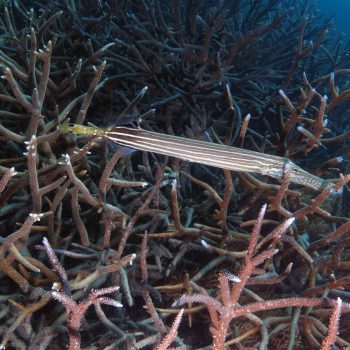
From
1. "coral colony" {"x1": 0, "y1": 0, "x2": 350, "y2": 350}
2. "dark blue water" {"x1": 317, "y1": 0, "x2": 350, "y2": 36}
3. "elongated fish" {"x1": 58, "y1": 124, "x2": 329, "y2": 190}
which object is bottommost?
"dark blue water" {"x1": 317, "y1": 0, "x2": 350, "y2": 36}

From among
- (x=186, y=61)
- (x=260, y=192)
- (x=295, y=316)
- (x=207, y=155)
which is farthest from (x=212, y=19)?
(x=295, y=316)

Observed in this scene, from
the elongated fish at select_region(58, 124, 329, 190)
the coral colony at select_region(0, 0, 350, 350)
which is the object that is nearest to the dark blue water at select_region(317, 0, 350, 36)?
the coral colony at select_region(0, 0, 350, 350)

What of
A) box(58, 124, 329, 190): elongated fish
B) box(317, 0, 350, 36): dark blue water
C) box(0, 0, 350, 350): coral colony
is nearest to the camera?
box(0, 0, 350, 350): coral colony

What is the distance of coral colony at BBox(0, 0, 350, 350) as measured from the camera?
85.2 inches

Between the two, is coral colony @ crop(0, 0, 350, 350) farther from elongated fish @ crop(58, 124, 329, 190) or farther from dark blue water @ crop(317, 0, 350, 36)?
dark blue water @ crop(317, 0, 350, 36)

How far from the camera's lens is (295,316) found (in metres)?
2.42

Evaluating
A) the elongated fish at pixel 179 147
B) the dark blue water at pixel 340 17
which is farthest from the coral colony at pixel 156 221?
the dark blue water at pixel 340 17

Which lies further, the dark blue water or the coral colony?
the dark blue water

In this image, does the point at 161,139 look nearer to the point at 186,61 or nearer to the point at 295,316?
the point at 295,316

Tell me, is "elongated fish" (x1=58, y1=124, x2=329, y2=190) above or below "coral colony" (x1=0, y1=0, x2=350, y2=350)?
above

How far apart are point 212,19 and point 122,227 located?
3427 millimetres

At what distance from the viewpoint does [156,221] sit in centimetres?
283

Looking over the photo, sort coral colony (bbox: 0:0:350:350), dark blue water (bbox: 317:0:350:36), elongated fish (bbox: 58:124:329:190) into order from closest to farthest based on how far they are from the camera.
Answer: coral colony (bbox: 0:0:350:350) < elongated fish (bbox: 58:124:329:190) < dark blue water (bbox: 317:0:350:36)

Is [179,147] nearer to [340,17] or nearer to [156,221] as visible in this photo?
[156,221]
